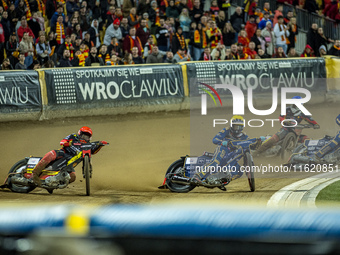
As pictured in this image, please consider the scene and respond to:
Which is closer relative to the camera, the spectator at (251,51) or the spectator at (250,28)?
the spectator at (251,51)

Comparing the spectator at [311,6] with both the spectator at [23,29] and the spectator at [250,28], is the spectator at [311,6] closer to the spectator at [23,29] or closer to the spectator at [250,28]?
the spectator at [250,28]

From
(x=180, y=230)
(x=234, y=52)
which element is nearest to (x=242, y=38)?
(x=234, y=52)

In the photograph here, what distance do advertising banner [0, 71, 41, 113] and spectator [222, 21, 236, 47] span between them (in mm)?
7482

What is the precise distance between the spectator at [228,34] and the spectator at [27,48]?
690cm

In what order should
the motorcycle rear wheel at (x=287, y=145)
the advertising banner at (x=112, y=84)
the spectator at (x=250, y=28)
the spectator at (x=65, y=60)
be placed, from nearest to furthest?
1. the motorcycle rear wheel at (x=287, y=145)
2. the advertising banner at (x=112, y=84)
3. the spectator at (x=65, y=60)
4. the spectator at (x=250, y=28)

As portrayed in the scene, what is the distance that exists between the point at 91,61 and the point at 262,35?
6355mm

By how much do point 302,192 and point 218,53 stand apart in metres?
9.62

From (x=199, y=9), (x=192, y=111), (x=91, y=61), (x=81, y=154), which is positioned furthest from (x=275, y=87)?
(x=81, y=154)

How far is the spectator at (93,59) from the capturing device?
18531 millimetres

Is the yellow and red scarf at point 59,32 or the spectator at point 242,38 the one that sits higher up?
the yellow and red scarf at point 59,32

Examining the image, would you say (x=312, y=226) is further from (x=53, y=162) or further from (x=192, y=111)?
(x=192, y=111)

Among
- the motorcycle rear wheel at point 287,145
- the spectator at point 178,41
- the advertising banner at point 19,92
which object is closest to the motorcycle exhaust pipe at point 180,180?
the motorcycle rear wheel at point 287,145

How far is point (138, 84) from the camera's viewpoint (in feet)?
59.2

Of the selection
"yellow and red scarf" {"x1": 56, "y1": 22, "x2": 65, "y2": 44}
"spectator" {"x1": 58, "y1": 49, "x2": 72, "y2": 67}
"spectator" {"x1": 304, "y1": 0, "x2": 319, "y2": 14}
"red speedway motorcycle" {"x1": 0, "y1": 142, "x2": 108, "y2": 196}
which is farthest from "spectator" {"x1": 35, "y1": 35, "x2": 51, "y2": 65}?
"spectator" {"x1": 304, "y1": 0, "x2": 319, "y2": 14}
